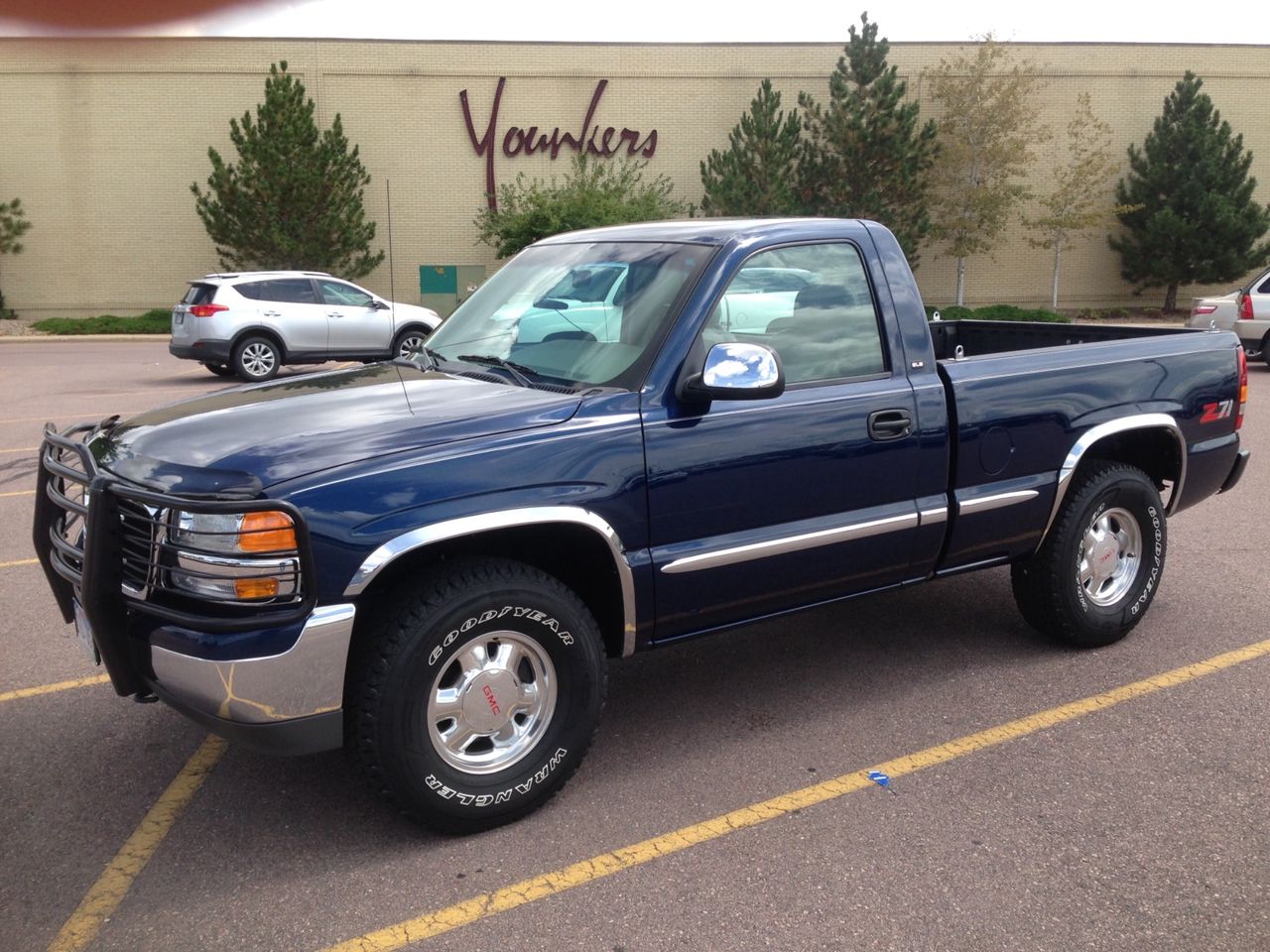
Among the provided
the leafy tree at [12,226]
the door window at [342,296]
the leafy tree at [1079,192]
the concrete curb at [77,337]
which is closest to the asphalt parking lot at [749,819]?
the door window at [342,296]

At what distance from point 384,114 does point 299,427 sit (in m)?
29.9

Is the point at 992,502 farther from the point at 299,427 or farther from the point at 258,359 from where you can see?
the point at 258,359

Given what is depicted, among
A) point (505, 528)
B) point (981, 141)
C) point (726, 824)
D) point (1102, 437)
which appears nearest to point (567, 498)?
point (505, 528)

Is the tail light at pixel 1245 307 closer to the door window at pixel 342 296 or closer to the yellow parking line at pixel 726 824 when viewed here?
the door window at pixel 342 296

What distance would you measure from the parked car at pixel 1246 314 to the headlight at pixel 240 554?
1724 centimetres

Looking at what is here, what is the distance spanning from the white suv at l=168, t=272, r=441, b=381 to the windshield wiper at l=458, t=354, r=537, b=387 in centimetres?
1229

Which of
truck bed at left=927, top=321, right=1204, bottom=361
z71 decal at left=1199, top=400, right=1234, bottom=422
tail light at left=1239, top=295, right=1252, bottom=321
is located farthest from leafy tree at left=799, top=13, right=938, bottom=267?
z71 decal at left=1199, top=400, right=1234, bottom=422

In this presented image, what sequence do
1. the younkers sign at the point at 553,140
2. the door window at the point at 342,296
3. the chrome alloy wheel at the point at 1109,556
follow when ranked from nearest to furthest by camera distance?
the chrome alloy wheel at the point at 1109,556 < the door window at the point at 342,296 < the younkers sign at the point at 553,140

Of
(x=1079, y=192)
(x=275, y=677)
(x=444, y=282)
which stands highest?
(x=1079, y=192)

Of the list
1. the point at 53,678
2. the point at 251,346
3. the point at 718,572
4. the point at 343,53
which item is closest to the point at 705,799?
the point at 718,572

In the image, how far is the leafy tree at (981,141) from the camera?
3044 cm

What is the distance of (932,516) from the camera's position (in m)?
4.25

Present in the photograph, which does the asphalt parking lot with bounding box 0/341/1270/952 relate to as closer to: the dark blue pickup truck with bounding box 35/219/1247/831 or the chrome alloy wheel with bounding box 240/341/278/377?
the dark blue pickup truck with bounding box 35/219/1247/831

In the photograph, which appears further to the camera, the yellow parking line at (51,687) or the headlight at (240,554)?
the yellow parking line at (51,687)
